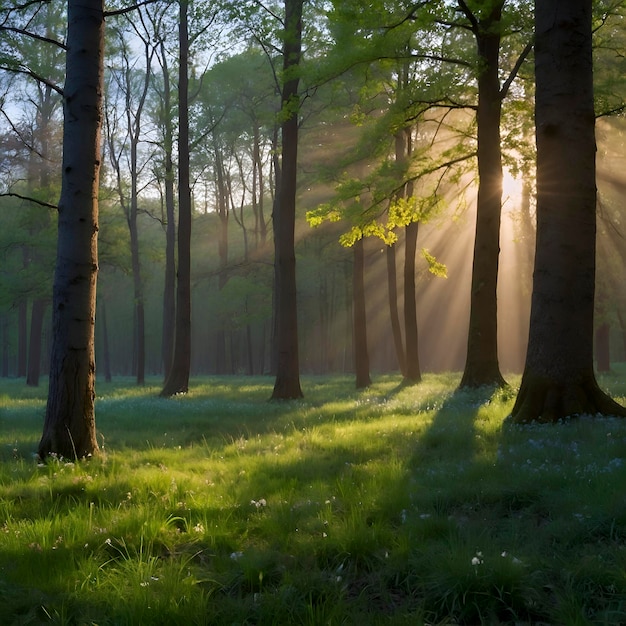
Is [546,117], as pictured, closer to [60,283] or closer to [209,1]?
[60,283]

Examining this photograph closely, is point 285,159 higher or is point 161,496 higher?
point 285,159

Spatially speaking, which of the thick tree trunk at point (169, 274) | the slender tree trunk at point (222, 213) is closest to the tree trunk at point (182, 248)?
the thick tree trunk at point (169, 274)

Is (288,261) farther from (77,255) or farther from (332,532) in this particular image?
(332,532)

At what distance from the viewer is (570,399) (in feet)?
24.6

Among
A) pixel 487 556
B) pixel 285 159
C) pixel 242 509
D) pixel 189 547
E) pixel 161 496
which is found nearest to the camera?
pixel 487 556

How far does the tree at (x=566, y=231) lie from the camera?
24.8 feet

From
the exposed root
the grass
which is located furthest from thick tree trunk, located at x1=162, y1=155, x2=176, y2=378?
the exposed root

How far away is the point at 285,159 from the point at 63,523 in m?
13.4

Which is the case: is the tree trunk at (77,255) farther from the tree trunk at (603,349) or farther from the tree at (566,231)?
the tree trunk at (603,349)

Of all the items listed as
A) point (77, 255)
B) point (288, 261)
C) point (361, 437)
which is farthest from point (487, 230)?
point (77, 255)

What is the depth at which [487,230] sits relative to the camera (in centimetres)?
1308

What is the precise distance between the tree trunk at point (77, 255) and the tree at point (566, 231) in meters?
5.49

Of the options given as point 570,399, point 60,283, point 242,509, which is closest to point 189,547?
point 242,509

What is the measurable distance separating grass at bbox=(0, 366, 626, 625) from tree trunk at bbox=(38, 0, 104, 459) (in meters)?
0.55
